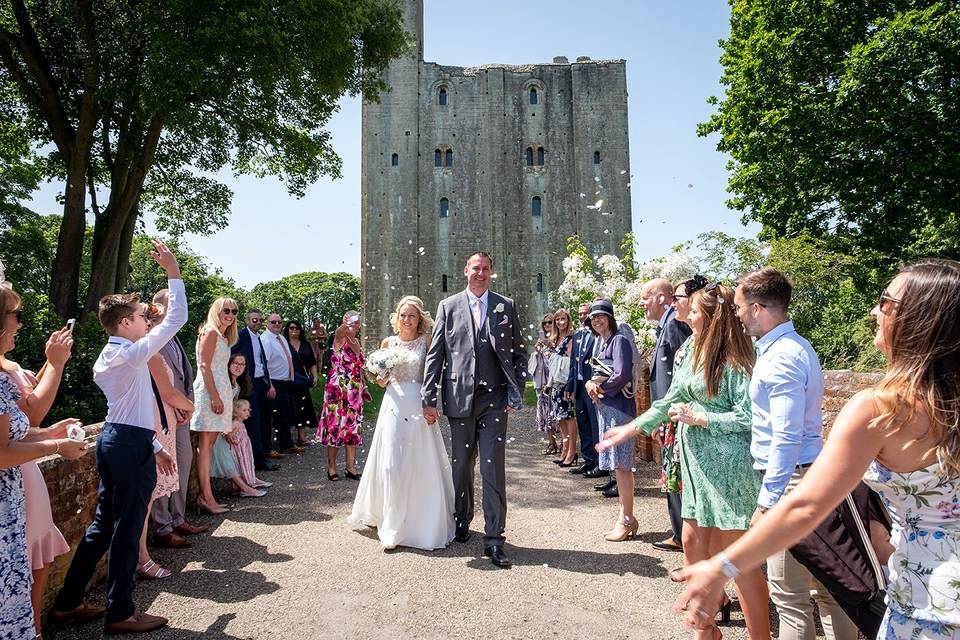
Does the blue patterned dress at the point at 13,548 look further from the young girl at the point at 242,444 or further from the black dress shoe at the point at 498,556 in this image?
the young girl at the point at 242,444

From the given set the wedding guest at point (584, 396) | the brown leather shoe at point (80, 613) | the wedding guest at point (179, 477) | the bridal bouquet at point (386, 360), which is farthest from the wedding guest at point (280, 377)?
the brown leather shoe at point (80, 613)

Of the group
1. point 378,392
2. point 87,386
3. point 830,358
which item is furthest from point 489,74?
point 87,386

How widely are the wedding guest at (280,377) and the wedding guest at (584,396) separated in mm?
4864

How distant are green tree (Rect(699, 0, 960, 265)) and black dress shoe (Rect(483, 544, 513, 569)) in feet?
52.3

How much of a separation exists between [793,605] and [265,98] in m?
15.6

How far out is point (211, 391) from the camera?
6.51m

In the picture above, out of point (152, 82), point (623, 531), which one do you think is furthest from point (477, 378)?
point (152, 82)

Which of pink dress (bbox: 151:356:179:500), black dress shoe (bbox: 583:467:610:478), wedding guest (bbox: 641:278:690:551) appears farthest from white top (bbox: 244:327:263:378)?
wedding guest (bbox: 641:278:690:551)

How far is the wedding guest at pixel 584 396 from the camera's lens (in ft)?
28.2

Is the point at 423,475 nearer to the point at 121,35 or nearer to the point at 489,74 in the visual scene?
the point at 121,35

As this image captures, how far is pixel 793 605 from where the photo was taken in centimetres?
289

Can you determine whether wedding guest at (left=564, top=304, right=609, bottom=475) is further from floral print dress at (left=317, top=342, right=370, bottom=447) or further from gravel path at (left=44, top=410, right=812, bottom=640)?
floral print dress at (left=317, top=342, right=370, bottom=447)

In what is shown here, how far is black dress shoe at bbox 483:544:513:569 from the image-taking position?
4996mm

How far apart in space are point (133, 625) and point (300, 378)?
24.2 feet
